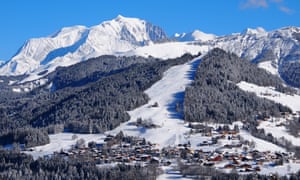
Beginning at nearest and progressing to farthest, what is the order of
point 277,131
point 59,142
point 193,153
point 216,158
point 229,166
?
point 229,166, point 216,158, point 193,153, point 59,142, point 277,131

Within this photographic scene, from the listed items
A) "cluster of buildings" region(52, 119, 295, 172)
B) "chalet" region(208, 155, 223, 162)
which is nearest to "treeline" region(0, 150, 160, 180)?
"cluster of buildings" region(52, 119, 295, 172)

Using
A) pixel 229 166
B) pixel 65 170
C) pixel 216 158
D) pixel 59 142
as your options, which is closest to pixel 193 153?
pixel 216 158

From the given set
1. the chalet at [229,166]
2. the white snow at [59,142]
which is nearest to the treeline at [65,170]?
the white snow at [59,142]

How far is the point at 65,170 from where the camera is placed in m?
142

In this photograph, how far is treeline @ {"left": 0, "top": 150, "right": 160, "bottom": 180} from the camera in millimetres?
135375

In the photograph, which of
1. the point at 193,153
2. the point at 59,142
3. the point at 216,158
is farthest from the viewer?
the point at 59,142

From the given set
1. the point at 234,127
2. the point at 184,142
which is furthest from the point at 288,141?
the point at 184,142

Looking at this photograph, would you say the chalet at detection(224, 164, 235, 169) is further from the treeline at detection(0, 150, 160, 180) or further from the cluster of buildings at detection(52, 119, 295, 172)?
the treeline at detection(0, 150, 160, 180)

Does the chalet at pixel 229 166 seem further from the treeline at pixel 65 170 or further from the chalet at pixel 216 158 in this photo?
the treeline at pixel 65 170

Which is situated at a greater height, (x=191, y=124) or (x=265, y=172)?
(x=191, y=124)

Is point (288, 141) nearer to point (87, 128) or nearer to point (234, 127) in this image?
point (234, 127)

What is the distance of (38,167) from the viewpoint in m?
146

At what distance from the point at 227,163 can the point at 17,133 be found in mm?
67918

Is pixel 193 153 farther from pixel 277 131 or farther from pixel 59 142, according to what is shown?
pixel 59 142
